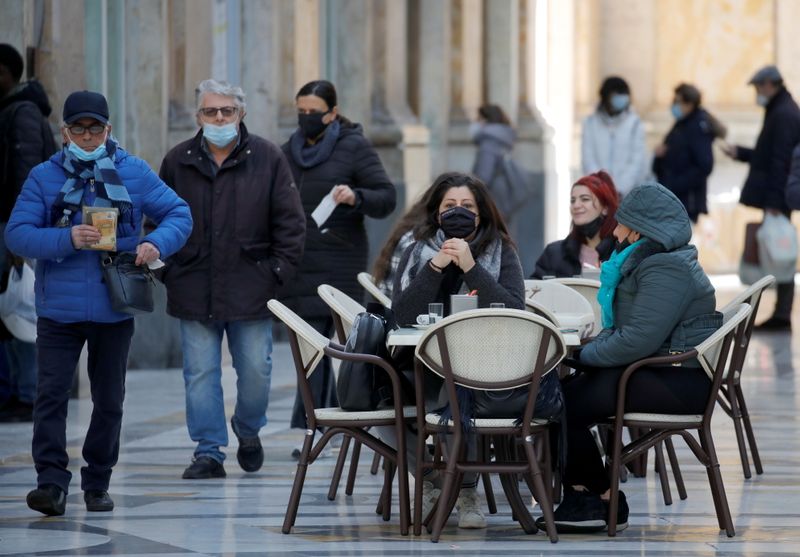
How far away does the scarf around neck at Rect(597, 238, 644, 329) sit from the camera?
7.86 meters

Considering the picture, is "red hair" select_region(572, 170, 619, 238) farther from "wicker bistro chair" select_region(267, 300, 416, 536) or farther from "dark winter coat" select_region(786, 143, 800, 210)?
"dark winter coat" select_region(786, 143, 800, 210)

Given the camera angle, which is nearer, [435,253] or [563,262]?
[435,253]

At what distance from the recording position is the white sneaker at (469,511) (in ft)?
25.5

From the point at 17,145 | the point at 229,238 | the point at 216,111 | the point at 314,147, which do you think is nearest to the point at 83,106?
the point at 216,111

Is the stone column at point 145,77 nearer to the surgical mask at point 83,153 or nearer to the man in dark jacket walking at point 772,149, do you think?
the man in dark jacket walking at point 772,149

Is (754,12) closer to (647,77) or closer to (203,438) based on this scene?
(647,77)

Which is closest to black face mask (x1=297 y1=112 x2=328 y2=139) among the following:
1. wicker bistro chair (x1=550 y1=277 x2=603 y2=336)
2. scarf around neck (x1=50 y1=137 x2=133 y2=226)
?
wicker bistro chair (x1=550 y1=277 x2=603 y2=336)

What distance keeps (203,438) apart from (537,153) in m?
16.3

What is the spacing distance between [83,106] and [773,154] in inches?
409

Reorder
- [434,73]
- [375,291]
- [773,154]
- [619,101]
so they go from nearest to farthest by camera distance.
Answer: [375,291]
[773,154]
[619,101]
[434,73]

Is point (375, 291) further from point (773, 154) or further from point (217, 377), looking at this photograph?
point (773, 154)

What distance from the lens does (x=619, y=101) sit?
1789cm

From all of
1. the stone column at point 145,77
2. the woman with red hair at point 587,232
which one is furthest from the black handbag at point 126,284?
the stone column at point 145,77

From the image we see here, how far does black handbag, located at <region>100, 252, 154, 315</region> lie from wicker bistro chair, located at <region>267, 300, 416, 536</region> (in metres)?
0.56
